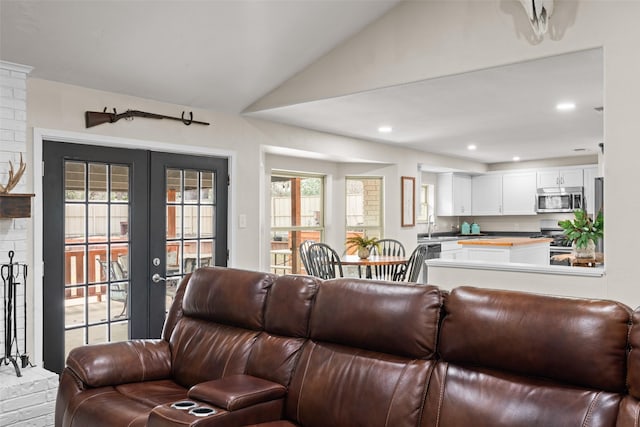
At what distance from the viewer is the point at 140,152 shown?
442cm

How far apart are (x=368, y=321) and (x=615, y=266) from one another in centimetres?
186

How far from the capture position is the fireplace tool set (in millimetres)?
3375

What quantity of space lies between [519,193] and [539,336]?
8.03 metres

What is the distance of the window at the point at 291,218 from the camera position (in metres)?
6.86

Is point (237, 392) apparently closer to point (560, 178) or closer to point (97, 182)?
point (97, 182)

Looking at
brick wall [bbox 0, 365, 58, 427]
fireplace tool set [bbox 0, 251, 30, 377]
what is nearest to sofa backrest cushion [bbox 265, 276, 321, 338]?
brick wall [bbox 0, 365, 58, 427]

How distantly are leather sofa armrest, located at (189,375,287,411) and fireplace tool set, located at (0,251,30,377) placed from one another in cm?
175

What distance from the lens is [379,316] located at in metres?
2.23

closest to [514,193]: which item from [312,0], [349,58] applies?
[349,58]

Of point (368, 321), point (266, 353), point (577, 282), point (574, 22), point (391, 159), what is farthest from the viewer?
point (391, 159)

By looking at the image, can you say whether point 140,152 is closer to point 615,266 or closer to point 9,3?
point 9,3

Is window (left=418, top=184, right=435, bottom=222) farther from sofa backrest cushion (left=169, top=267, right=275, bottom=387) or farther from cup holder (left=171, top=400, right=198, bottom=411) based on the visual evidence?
cup holder (left=171, top=400, right=198, bottom=411)

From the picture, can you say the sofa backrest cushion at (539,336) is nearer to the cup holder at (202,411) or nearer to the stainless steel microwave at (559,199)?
the cup holder at (202,411)

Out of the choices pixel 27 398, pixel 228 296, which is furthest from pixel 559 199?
pixel 27 398
